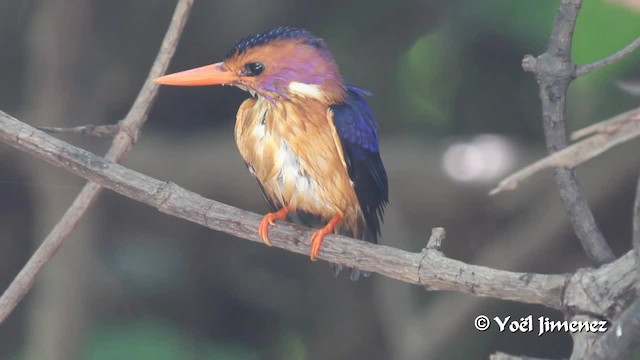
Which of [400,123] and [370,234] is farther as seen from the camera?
[400,123]

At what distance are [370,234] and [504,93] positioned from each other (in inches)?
15.9

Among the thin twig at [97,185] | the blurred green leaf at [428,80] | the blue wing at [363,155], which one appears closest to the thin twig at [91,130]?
the thin twig at [97,185]

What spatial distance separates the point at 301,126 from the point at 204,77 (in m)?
0.19

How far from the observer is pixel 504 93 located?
1.93 m

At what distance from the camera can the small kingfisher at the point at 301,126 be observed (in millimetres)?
1724

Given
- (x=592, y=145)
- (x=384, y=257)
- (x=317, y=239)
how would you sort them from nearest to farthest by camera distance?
(x=592, y=145), (x=384, y=257), (x=317, y=239)

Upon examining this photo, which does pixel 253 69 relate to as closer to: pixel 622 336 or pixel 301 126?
pixel 301 126

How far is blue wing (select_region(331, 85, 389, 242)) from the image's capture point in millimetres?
1737

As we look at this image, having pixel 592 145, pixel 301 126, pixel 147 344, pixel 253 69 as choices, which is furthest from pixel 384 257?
pixel 147 344

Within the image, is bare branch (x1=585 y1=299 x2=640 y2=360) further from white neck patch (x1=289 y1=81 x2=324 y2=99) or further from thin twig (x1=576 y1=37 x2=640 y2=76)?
white neck patch (x1=289 y1=81 x2=324 y2=99)

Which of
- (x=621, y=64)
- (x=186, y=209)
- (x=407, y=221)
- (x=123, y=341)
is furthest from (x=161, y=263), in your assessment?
(x=621, y=64)

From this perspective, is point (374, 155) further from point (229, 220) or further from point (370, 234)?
point (229, 220)

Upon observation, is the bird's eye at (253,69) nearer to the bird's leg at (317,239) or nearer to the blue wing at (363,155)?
the blue wing at (363,155)

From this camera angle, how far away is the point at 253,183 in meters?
2.03
